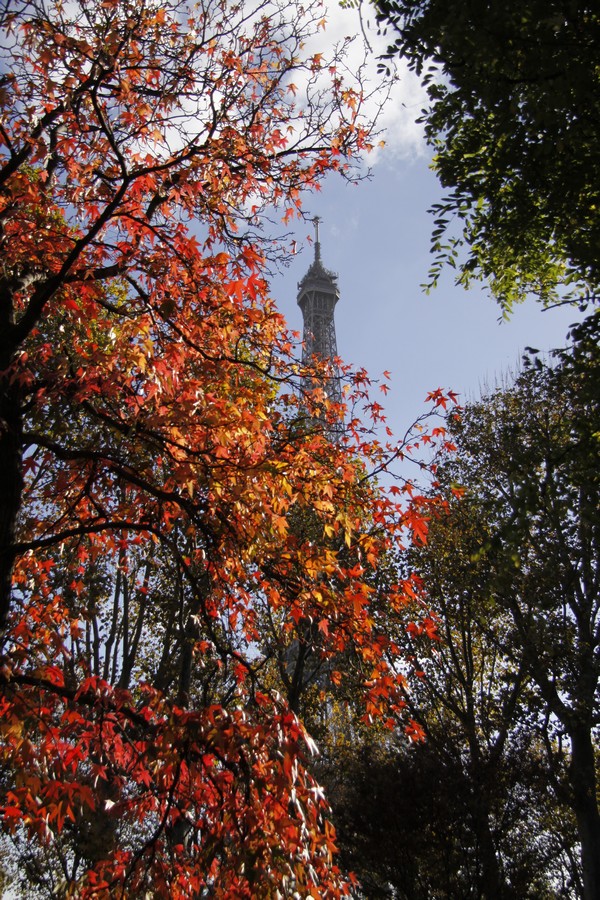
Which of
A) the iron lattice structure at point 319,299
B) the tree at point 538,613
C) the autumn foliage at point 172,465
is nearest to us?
the autumn foliage at point 172,465

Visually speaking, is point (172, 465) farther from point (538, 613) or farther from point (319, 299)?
point (319, 299)

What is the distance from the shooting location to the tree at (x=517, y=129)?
410 cm

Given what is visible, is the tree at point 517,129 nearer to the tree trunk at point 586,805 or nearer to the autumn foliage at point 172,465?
the autumn foliage at point 172,465

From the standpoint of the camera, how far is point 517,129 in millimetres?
5609

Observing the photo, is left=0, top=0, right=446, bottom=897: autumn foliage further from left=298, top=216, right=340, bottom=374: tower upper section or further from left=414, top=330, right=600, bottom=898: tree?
left=298, top=216, right=340, bottom=374: tower upper section

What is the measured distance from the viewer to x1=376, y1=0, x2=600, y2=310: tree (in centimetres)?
410

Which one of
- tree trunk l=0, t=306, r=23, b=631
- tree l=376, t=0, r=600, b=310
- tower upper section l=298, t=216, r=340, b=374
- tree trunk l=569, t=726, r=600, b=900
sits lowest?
tree trunk l=569, t=726, r=600, b=900

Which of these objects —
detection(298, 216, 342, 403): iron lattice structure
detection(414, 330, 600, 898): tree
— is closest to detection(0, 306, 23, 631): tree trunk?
detection(414, 330, 600, 898): tree

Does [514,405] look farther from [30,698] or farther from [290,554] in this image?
[30,698]

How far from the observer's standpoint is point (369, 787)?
1289 cm

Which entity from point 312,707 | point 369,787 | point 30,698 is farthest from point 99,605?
point 30,698

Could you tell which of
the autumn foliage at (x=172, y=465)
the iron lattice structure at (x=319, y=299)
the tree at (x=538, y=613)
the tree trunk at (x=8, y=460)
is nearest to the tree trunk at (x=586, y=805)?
the tree at (x=538, y=613)

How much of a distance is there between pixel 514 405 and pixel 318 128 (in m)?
10.6

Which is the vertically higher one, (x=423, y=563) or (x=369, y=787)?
(x=423, y=563)
